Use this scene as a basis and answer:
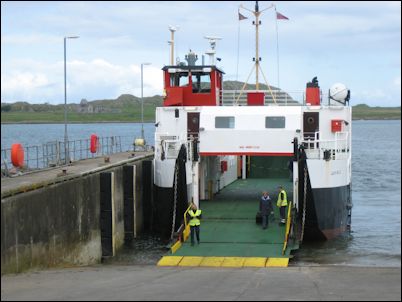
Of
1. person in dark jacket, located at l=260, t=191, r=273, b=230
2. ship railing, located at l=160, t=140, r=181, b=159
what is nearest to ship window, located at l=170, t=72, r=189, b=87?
ship railing, located at l=160, t=140, r=181, b=159

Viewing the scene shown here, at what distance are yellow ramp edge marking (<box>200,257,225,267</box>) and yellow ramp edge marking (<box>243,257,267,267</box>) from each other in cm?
69

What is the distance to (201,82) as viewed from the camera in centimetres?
2761

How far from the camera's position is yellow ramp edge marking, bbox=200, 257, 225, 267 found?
1825 cm

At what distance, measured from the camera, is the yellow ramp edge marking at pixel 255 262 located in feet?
59.1

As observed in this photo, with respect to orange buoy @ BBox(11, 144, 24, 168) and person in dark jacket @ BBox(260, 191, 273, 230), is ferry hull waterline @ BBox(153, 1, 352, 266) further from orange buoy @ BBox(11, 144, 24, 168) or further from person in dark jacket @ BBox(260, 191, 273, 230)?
orange buoy @ BBox(11, 144, 24, 168)

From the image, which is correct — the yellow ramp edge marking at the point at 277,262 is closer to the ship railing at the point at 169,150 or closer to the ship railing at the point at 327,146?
the ship railing at the point at 327,146

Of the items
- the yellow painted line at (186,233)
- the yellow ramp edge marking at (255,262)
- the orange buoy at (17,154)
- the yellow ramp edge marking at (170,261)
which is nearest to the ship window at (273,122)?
the yellow painted line at (186,233)

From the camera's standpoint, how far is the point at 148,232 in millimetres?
26266

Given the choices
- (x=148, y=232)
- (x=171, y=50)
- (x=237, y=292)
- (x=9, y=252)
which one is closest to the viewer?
(x=237, y=292)

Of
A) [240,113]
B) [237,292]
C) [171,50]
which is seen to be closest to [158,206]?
[240,113]

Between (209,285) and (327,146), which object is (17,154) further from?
(327,146)

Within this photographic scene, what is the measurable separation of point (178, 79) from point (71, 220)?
1015cm

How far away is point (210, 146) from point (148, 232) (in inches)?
182

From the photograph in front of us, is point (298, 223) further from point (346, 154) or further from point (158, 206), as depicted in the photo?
point (158, 206)
